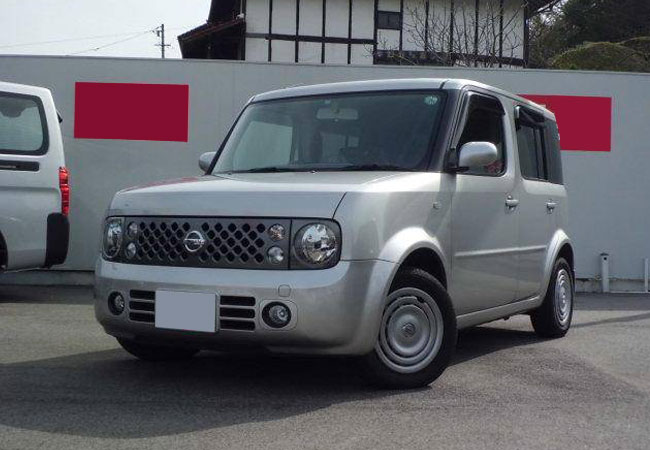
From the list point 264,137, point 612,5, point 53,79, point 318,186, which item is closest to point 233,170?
point 264,137

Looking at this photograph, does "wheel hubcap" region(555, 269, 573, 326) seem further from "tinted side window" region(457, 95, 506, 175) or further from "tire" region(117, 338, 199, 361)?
"tire" region(117, 338, 199, 361)

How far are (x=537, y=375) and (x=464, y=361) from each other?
1.97ft

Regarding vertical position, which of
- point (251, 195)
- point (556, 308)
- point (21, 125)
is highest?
point (21, 125)

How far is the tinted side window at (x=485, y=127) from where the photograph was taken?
5.64 m

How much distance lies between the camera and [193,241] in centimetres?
461

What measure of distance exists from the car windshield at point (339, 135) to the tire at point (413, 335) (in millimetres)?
760

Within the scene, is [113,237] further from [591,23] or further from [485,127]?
[591,23]

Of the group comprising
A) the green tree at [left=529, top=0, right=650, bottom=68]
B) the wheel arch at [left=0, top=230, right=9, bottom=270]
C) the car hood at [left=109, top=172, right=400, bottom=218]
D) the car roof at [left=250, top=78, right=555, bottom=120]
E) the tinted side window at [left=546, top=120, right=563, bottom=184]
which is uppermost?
the green tree at [left=529, top=0, right=650, bottom=68]

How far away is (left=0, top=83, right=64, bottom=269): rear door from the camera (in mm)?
8188

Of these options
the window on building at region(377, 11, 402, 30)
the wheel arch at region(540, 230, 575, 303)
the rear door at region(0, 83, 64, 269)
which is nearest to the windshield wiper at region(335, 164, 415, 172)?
the wheel arch at region(540, 230, 575, 303)

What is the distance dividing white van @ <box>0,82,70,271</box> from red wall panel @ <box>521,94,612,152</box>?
19.3 ft

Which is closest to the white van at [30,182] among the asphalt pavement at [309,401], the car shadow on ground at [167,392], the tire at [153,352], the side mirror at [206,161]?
the asphalt pavement at [309,401]

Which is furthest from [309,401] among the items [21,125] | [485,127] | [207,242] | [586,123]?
[586,123]

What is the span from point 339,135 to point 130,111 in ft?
18.6
